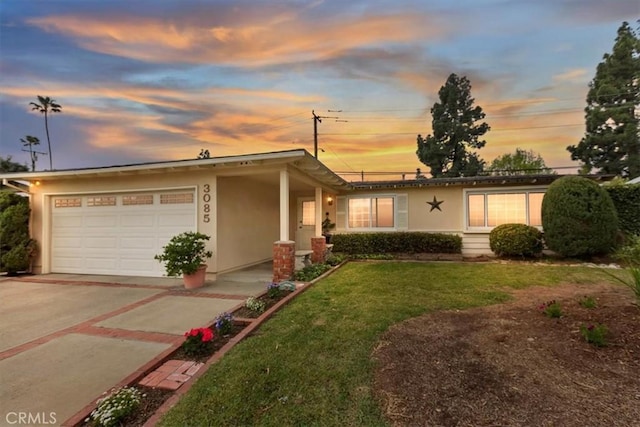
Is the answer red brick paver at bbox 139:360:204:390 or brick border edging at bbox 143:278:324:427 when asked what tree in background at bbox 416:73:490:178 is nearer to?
brick border edging at bbox 143:278:324:427

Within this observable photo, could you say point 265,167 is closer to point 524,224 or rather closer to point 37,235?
point 37,235

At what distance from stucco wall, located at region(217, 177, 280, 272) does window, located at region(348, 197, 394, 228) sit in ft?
10.5

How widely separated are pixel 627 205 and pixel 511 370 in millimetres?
10137

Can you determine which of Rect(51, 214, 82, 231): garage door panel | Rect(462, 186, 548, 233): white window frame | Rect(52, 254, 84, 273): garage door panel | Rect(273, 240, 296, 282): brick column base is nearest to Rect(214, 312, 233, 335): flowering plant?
Rect(273, 240, 296, 282): brick column base

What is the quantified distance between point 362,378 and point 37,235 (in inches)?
430

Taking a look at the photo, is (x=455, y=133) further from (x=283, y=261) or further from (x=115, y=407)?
(x=115, y=407)

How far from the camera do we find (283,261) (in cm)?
686

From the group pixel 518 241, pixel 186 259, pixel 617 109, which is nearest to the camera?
pixel 186 259

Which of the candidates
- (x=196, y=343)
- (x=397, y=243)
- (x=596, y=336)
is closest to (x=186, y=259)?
(x=196, y=343)

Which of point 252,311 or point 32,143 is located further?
point 32,143

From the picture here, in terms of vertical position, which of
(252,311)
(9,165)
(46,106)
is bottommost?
(252,311)

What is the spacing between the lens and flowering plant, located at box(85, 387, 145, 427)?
2.21 m

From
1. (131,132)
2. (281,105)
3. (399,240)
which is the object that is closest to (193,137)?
(131,132)

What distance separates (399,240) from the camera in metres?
11.0
